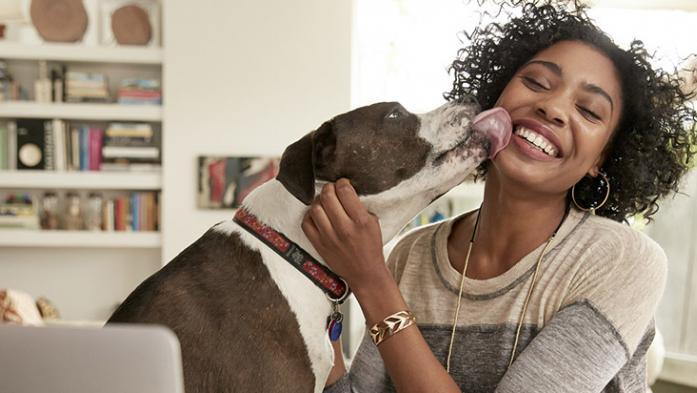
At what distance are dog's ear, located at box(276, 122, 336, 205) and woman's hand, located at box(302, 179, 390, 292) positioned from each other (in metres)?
0.03

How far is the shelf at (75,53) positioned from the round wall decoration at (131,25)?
0.07 metres

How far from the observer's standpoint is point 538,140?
1335 millimetres

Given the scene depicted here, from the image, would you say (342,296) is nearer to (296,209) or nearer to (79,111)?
(296,209)

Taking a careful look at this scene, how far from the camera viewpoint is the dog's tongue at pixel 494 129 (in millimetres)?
1325

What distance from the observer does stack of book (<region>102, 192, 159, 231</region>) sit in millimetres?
4625

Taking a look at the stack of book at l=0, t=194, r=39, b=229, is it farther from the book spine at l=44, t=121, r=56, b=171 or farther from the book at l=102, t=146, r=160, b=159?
the book at l=102, t=146, r=160, b=159

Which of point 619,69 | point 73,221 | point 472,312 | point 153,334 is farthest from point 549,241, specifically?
point 73,221

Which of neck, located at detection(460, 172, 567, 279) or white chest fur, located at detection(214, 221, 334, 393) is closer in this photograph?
white chest fur, located at detection(214, 221, 334, 393)

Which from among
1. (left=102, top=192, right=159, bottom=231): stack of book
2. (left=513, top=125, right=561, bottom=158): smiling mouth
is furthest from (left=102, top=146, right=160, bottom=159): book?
(left=513, top=125, right=561, bottom=158): smiling mouth

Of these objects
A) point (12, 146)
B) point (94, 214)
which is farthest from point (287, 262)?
point (12, 146)

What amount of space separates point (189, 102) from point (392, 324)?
3605 mm

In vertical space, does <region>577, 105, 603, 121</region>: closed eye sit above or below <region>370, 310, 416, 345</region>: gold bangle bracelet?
above

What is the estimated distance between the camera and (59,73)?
4.59 meters

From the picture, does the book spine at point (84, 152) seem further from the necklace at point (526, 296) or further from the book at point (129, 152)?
the necklace at point (526, 296)
